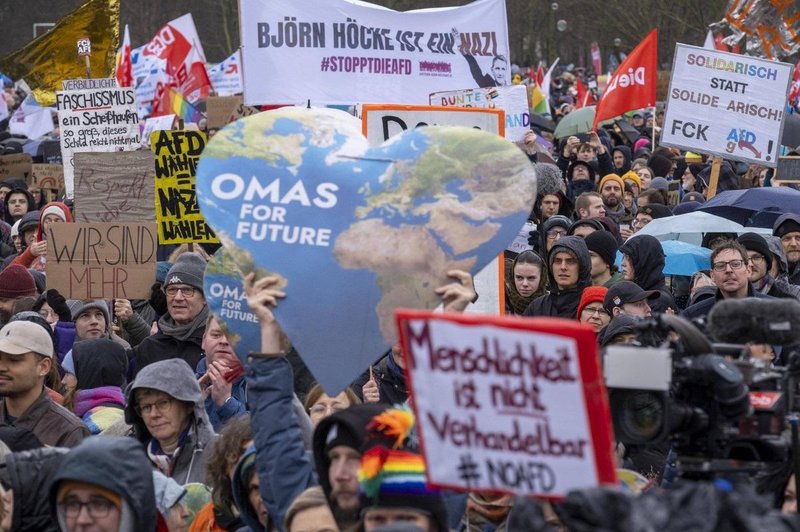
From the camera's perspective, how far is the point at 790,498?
346 centimetres

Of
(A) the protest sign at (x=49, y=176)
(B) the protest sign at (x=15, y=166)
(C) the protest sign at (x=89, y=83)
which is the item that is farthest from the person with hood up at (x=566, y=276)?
(B) the protest sign at (x=15, y=166)

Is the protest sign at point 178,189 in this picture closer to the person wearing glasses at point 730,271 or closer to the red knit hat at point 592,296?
the red knit hat at point 592,296

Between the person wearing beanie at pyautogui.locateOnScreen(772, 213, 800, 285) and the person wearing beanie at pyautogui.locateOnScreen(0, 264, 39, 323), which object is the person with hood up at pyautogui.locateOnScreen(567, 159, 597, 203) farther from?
the person wearing beanie at pyautogui.locateOnScreen(0, 264, 39, 323)

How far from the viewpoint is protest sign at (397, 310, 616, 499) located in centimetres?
276

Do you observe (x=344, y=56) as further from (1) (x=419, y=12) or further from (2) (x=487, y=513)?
(2) (x=487, y=513)

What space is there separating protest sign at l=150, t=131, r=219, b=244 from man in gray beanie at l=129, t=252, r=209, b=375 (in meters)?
1.09

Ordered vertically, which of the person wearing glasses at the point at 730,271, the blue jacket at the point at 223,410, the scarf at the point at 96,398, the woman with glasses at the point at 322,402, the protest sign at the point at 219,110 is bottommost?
the scarf at the point at 96,398

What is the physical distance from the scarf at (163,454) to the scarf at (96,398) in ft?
3.94

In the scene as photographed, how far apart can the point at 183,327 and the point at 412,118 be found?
162 cm

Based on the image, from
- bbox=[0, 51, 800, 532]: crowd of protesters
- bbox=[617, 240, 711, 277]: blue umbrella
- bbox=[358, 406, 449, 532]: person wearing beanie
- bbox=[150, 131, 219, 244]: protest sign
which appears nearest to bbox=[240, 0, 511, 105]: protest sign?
bbox=[150, 131, 219, 244]: protest sign

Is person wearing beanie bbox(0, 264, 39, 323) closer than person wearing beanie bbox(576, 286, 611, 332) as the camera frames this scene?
No

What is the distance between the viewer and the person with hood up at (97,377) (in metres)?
6.31

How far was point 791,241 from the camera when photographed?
27.8 feet

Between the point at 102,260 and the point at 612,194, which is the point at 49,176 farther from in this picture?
the point at 102,260
